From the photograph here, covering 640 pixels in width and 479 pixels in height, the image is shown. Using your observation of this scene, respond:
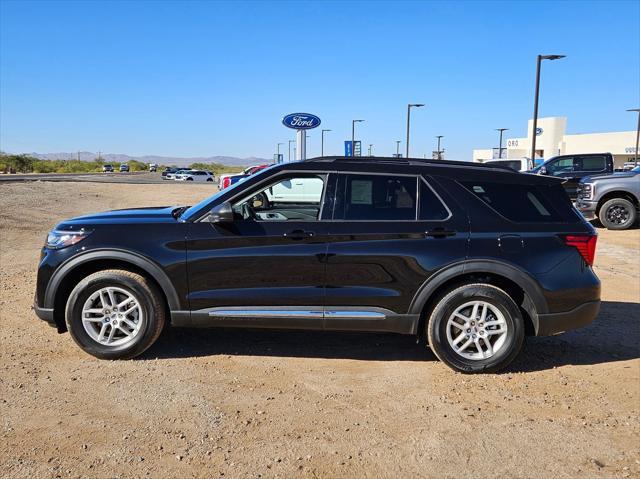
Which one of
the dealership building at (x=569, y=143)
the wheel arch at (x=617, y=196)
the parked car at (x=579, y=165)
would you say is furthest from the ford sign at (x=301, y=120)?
the dealership building at (x=569, y=143)

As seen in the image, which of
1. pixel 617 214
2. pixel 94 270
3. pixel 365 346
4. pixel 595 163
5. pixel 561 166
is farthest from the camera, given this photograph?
pixel 561 166

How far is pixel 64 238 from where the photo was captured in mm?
4559

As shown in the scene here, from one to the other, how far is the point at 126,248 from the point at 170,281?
18.1 inches

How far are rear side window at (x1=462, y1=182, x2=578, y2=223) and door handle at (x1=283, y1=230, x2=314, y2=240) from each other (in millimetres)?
1383

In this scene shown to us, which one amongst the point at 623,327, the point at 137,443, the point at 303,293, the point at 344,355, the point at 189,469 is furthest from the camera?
the point at 623,327

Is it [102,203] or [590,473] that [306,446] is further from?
[102,203]

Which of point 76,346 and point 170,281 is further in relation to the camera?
point 76,346

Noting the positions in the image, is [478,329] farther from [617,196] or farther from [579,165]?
[579,165]

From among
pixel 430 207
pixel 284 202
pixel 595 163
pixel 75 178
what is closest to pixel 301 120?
pixel 595 163

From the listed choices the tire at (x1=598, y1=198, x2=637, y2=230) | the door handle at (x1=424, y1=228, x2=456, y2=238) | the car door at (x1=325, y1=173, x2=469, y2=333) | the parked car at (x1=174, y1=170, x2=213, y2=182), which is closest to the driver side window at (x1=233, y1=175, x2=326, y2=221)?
the car door at (x1=325, y1=173, x2=469, y2=333)

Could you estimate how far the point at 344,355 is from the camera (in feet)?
15.8

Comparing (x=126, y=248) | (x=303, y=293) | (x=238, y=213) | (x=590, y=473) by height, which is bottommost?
(x=590, y=473)

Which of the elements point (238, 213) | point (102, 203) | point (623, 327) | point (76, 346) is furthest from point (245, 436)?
point (102, 203)

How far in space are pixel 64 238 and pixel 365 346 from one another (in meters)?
2.86
